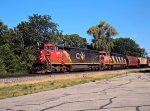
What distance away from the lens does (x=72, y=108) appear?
395 inches

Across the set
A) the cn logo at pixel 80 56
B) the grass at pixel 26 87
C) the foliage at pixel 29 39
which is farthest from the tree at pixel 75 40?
the grass at pixel 26 87

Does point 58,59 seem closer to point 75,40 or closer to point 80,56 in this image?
point 80,56

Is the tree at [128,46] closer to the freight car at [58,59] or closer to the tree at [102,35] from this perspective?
the tree at [102,35]

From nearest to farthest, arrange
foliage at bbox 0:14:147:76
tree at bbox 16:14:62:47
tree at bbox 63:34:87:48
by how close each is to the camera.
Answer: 1. foliage at bbox 0:14:147:76
2. tree at bbox 16:14:62:47
3. tree at bbox 63:34:87:48

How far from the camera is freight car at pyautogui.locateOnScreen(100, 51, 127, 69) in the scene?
167ft

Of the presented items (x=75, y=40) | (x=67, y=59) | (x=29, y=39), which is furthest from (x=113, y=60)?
(x=75, y=40)

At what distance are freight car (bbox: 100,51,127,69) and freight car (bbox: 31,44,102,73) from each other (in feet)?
27.5

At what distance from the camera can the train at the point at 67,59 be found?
33.6 metres

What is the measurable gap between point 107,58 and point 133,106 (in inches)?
1647

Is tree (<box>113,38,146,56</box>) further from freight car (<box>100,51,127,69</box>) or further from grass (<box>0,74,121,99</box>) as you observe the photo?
grass (<box>0,74,121,99</box>)

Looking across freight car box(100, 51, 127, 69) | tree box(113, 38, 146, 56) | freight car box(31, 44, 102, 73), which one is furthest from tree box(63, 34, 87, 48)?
freight car box(31, 44, 102, 73)

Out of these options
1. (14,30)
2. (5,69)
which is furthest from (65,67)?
(14,30)

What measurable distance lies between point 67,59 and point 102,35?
59.7 metres

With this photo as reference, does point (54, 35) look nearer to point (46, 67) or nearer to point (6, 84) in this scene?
point (46, 67)
